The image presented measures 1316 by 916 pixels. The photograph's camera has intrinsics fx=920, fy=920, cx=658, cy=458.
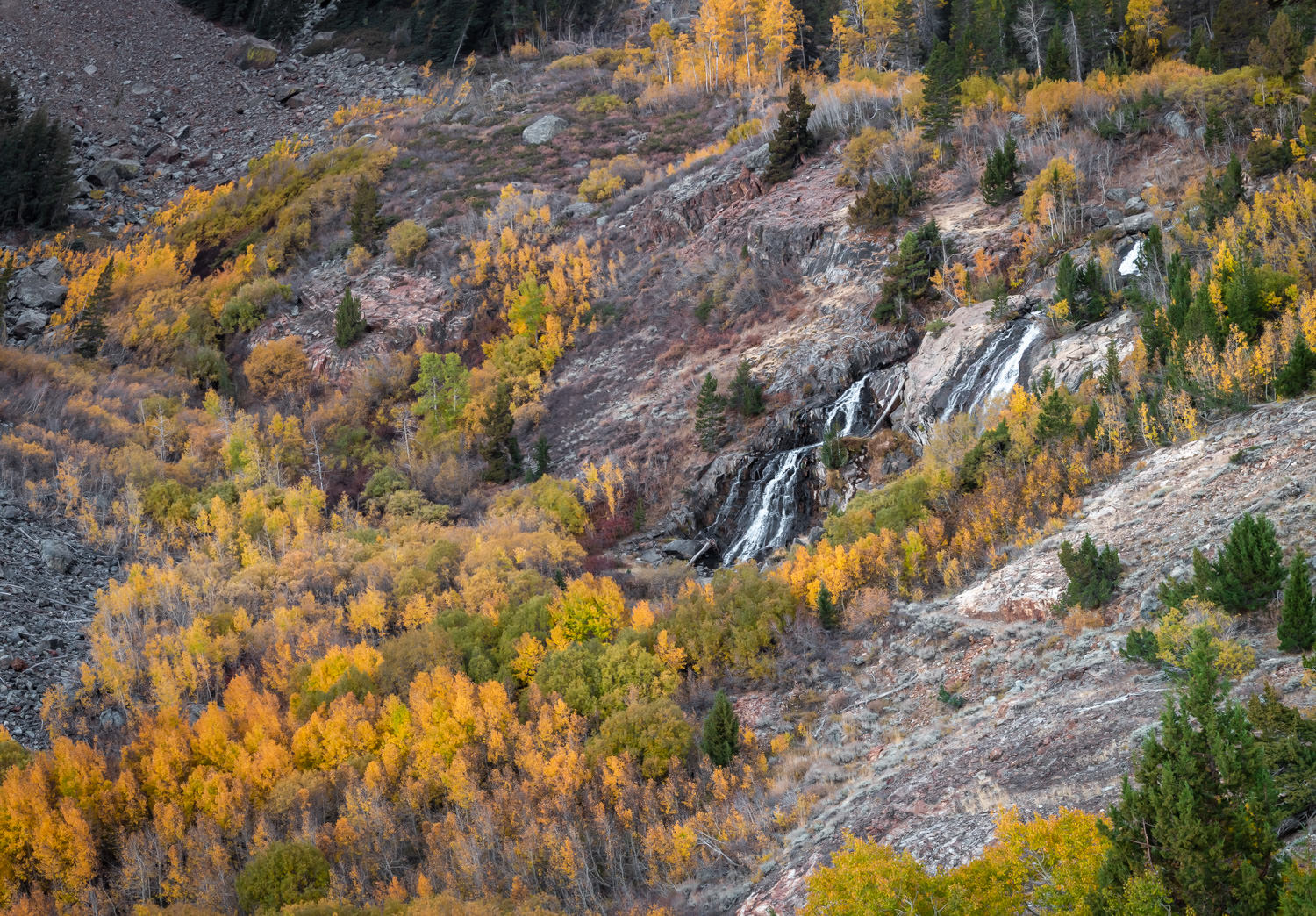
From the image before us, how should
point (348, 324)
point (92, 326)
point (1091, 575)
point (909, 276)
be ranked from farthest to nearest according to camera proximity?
point (92, 326) → point (348, 324) → point (909, 276) → point (1091, 575)

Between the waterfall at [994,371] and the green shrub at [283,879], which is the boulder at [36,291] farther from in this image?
the waterfall at [994,371]

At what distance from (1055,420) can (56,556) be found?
3736 centimetres

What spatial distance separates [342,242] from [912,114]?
37.1m

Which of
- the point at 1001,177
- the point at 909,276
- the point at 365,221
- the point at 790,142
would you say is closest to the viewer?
the point at 909,276

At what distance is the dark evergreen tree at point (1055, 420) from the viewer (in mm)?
25281

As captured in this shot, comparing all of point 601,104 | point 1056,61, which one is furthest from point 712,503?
point 601,104

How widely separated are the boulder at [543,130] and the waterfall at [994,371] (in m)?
46.3

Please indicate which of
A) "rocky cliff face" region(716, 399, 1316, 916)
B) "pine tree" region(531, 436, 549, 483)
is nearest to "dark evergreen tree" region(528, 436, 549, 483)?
"pine tree" region(531, 436, 549, 483)

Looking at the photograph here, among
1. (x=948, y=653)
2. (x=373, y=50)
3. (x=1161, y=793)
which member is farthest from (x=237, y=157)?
(x=1161, y=793)

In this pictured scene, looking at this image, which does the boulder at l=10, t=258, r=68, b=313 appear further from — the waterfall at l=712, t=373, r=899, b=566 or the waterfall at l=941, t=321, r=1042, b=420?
the waterfall at l=941, t=321, r=1042, b=420

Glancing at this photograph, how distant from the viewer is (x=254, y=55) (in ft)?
291

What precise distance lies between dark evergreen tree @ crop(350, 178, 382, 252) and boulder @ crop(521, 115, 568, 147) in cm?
1455

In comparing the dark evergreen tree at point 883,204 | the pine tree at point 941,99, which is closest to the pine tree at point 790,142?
the pine tree at point 941,99

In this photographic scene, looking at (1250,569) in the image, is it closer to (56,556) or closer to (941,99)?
(941,99)
